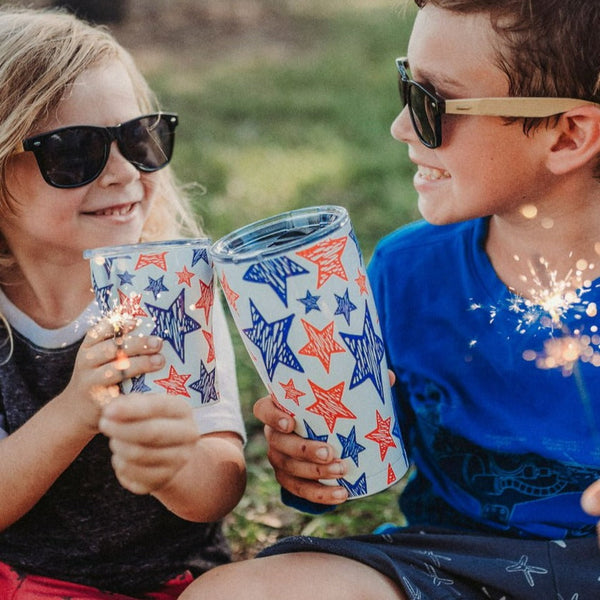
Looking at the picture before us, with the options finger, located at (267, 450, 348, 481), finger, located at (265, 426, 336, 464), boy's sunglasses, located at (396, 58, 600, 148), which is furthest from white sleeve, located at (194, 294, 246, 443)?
boy's sunglasses, located at (396, 58, 600, 148)

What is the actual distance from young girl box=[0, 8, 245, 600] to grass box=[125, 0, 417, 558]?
0.61m

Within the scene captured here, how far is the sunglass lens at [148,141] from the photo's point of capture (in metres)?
2.19

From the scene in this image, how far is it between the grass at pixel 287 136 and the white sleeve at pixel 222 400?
750 millimetres

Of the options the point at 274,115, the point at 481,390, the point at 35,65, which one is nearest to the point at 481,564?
the point at 481,390

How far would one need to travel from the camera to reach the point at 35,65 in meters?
2.17

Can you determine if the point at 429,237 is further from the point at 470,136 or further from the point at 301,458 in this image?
the point at 301,458

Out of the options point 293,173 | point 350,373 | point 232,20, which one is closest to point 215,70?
point 232,20

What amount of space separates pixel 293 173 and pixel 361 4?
5.15 m

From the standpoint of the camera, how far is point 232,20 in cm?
999

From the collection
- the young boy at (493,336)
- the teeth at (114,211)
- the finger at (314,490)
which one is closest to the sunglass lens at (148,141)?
the teeth at (114,211)

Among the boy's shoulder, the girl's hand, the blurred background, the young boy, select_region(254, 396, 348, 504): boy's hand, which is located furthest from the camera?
the blurred background

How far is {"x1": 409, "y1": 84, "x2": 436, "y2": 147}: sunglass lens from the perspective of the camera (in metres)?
2.01

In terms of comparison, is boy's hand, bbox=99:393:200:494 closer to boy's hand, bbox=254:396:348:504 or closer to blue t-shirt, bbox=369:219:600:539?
boy's hand, bbox=254:396:348:504

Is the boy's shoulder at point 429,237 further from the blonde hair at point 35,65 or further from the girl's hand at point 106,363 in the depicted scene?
the girl's hand at point 106,363
